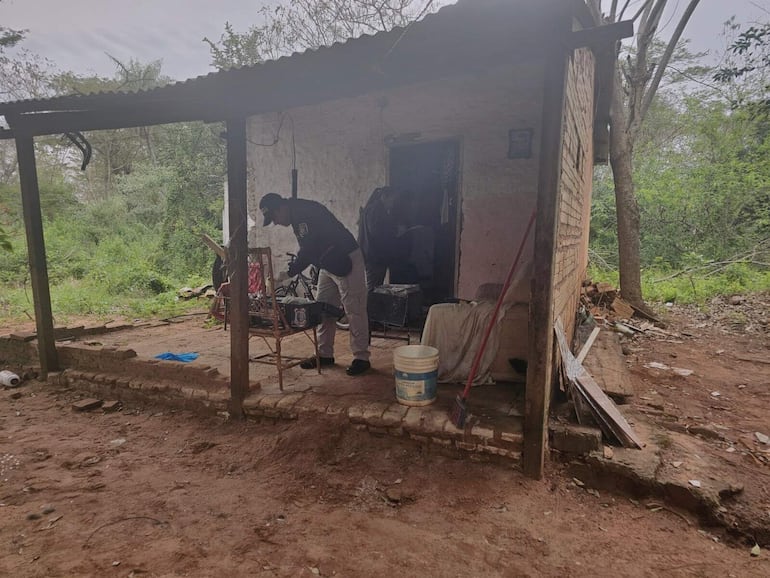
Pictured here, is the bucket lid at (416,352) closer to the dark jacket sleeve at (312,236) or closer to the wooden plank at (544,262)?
the wooden plank at (544,262)

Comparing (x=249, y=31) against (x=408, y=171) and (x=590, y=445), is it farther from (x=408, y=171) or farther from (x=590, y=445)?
(x=590, y=445)

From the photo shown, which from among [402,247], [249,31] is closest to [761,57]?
[402,247]

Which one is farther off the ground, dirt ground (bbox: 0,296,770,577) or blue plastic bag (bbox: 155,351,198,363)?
blue plastic bag (bbox: 155,351,198,363)

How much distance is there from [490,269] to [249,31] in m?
11.5

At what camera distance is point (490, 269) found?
590 cm

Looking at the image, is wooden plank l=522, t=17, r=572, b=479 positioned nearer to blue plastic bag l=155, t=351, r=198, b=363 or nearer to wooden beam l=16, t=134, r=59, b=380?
blue plastic bag l=155, t=351, r=198, b=363

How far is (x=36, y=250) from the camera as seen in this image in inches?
187

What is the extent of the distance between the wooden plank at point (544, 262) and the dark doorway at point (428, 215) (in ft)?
10.9

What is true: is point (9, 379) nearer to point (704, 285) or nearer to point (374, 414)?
point (374, 414)

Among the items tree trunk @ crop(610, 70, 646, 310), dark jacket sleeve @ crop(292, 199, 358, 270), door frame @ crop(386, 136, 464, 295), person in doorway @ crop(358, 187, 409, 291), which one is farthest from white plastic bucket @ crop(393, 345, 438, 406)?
tree trunk @ crop(610, 70, 646, 310)

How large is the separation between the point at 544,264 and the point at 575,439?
3.96 feet

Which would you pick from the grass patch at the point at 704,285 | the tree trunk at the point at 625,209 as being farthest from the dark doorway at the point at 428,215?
the grass patch at the point at 704,285

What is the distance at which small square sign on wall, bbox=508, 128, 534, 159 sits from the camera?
548 centimetres

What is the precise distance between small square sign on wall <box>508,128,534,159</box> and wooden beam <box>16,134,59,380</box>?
5.33 meters
